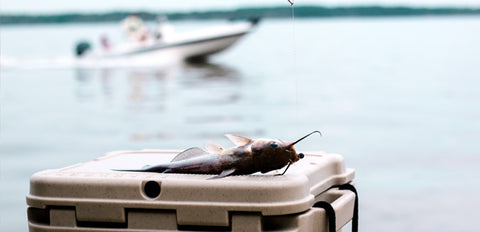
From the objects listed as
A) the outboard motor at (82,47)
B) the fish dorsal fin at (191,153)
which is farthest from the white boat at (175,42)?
the fish dorsal fin at (191,153)

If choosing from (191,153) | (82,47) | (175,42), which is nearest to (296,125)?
(191,153)

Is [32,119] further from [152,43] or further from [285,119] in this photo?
[152,43]

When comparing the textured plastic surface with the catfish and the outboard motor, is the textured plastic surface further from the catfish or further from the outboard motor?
the outboard motor

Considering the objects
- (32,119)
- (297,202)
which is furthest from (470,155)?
(32,119)

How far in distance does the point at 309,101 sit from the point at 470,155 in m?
9.84

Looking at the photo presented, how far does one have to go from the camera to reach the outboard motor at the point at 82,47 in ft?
126

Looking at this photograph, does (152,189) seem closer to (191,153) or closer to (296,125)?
(191,153)

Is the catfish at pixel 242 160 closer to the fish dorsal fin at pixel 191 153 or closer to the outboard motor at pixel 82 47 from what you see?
the fish dorsal fin at pixel 191 153

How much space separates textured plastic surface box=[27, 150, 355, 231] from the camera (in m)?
3.52

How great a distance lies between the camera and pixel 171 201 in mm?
3609

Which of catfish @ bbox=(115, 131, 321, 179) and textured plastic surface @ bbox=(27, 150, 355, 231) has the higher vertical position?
catfish @ bbox=(115, 131, 321, 179)

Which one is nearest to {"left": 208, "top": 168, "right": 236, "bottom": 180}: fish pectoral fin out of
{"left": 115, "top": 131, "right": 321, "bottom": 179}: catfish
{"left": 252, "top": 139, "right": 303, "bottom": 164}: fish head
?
{"left": 115, "top": 131, "right": 321, "bottom": 179}: catfish

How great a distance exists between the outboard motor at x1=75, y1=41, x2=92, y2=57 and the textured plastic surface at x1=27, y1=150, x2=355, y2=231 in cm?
3499

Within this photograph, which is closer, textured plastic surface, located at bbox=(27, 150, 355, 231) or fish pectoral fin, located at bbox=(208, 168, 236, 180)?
textured plastic surface, located at bbox=(27, 150, 355, 231)
